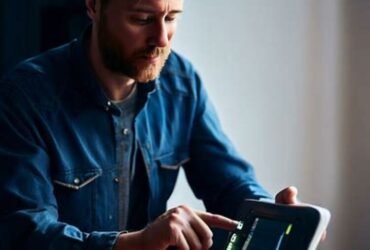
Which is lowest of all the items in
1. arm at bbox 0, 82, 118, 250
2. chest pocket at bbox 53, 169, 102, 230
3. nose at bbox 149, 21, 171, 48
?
chest pocket at bbox 53, 169, 102, 230

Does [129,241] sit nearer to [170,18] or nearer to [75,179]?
[75,179]

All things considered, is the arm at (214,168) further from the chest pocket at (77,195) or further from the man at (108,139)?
the chest pocket at (77,195)

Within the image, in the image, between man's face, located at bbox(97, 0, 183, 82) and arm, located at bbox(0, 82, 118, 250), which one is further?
man's face, located at bbox(97, 0, 183, 82)

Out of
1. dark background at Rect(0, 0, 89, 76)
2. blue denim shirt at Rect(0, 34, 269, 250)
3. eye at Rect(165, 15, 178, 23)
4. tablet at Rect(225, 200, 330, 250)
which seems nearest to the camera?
tablet at Rect(225, 200, 330, 250)

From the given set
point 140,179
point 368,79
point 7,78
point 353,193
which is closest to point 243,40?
point 368,79

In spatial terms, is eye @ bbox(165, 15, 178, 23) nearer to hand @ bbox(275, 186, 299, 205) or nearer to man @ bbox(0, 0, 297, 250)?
man @ bbox(0, 0, 297, 250)

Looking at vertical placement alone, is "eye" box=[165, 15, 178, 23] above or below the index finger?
above

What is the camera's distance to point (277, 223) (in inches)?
29.8

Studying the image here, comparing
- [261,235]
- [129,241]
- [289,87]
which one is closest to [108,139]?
[129,241]

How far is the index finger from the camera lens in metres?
0.83

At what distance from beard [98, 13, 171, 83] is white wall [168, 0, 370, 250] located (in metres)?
0.54

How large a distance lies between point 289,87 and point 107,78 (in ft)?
1.87

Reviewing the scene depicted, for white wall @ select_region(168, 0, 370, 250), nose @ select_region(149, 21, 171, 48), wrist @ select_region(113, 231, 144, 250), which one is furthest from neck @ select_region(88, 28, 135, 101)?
white wall @ select_region(168, 0, 370, 250)

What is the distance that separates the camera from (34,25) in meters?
1.73
